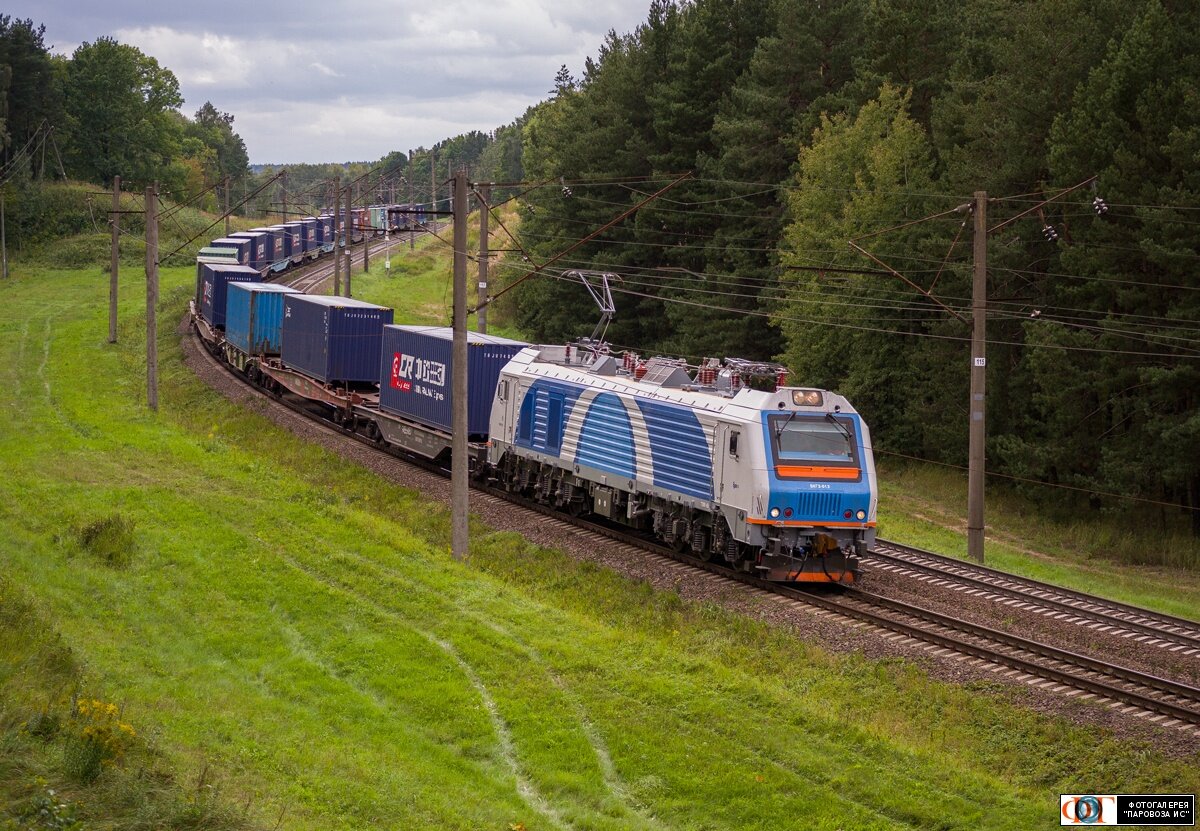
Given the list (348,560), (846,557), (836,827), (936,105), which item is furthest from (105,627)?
(936,105)

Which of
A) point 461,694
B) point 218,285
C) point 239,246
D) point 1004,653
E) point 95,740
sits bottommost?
point 1004,653

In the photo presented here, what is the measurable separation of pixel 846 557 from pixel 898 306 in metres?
19.1

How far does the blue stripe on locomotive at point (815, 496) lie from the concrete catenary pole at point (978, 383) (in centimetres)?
570

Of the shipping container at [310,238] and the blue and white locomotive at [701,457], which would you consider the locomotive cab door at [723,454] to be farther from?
the shipping container at [310,238]

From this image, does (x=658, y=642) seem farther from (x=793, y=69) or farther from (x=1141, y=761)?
(x=793, y=69)

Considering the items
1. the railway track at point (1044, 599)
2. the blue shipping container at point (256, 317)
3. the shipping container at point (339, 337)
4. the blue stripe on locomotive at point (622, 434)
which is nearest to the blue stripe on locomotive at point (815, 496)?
the blue stripe on locomotive at point (622, 434)

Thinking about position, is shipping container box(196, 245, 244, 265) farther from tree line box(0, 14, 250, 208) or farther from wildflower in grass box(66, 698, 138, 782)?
wildflower in grass box(66, 698, 138, 782)

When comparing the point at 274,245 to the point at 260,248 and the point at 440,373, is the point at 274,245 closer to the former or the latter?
the point at 260,248

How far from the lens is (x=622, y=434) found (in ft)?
81.0

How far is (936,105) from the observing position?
39188mm

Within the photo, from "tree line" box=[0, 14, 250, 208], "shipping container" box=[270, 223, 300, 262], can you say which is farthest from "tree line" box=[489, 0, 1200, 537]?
"tree line" box=[0, 14, 250, 208]

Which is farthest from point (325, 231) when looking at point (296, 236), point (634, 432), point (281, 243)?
point (634, 432)

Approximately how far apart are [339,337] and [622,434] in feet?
47.1

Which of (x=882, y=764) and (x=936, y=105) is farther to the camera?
(x=936, y=105)
